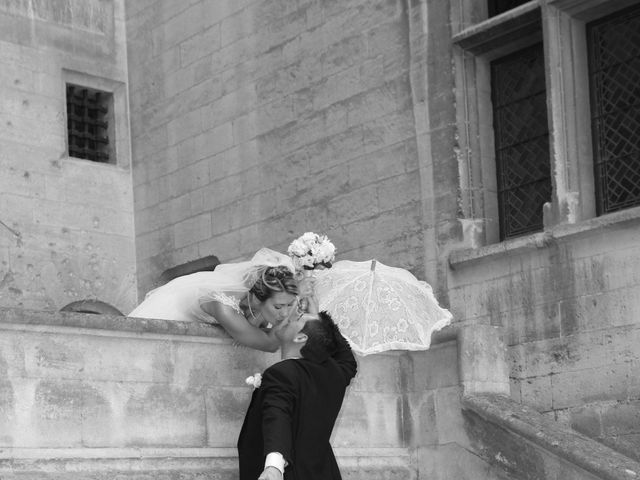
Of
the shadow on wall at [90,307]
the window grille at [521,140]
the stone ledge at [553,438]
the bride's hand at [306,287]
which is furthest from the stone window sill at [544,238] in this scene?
the shadow on wall at [90,307]

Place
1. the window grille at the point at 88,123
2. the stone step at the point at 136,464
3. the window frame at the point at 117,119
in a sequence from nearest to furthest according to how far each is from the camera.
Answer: the stone step at the point at 136,464, the window grille at the point at 88,123, the window frame at the point at 117,119

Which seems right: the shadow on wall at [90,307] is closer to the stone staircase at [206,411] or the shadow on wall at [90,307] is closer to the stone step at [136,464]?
the stone staircase at [206,411]

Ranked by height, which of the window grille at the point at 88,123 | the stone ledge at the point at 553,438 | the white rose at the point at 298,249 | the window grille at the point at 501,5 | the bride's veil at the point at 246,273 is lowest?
the stone ledge at the point at 553,438

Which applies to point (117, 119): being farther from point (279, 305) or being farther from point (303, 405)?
point (303, 405)

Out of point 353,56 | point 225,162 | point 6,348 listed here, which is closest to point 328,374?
point 6,348

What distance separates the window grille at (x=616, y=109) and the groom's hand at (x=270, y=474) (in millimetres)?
4150

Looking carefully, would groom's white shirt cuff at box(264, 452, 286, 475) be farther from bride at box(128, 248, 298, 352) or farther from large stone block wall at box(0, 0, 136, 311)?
large stone block wall at box(0, 0, 136, 311)

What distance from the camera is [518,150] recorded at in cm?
1029

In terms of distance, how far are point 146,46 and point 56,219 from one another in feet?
6.04

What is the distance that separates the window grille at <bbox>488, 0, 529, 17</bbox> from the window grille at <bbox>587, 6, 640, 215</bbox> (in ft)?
2.73

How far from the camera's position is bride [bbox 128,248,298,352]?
713 centimetres

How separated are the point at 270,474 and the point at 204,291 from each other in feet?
A: 5.88

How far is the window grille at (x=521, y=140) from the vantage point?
10.1 metres

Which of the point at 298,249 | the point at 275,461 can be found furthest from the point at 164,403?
the point at 275,461
